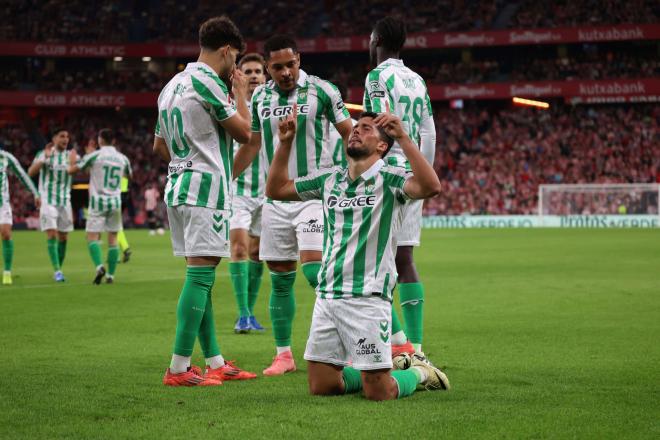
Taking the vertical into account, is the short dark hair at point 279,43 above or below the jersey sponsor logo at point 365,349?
above

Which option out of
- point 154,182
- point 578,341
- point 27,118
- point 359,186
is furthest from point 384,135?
point 27,118

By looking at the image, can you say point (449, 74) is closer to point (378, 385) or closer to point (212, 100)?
point (212, 100)

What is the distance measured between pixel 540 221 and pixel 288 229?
30.2m

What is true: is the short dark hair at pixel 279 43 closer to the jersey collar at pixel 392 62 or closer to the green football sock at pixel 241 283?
the jersey collar at pixel 392 62

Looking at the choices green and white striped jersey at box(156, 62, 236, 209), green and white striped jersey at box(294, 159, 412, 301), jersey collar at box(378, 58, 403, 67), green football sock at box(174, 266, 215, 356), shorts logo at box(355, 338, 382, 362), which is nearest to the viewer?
shorts logo at box(355, 338, 382, 362)

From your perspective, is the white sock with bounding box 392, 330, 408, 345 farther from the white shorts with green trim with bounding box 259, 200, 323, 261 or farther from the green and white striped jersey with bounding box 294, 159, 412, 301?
the green and white striped jersey with bounding box 294, 159, 412, 301

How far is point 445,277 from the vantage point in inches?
585

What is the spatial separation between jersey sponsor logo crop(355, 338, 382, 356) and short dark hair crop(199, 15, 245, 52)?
2172 mm

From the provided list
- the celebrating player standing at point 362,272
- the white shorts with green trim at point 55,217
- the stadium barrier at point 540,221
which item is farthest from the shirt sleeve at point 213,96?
the stadium barrier at point 540,221

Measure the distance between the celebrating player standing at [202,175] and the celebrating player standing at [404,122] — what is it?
44.5 inches

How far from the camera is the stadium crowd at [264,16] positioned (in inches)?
1828

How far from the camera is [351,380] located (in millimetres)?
5668

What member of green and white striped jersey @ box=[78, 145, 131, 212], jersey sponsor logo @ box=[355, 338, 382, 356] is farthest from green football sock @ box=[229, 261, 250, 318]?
green and white striped jersey @ box=[78, 145, 131, 212]

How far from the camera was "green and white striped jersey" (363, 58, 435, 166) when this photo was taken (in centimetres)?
684
